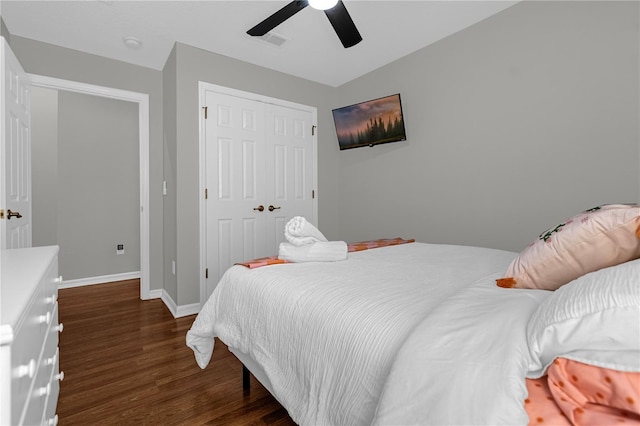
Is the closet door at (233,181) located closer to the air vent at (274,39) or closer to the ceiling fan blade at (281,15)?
the air vent at (274,39)

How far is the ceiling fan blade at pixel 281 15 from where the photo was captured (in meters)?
1.87

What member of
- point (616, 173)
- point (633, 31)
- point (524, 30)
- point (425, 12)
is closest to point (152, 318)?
point (425, 12)

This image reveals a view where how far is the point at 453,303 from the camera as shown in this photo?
0.88m

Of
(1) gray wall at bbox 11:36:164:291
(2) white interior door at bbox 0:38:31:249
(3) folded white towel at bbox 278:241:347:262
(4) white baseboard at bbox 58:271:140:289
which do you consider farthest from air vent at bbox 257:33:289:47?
(4) white baseboard at bbox 58:271:140:289

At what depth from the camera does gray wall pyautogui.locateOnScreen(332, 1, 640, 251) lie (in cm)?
200

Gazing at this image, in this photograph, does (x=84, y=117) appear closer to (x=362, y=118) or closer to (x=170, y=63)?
(x=170, y=63)

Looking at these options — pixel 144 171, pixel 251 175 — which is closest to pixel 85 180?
pixel 144 171

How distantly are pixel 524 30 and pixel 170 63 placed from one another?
3.09 meters

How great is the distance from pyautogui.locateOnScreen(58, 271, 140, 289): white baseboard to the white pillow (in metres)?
4.61

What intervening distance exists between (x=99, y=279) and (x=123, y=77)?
8.07 feet

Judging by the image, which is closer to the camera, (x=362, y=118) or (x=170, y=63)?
(x=170, y=63)

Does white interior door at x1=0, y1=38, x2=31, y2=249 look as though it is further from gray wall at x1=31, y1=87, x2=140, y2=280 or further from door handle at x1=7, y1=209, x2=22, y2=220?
gray wall at x1=31, y1=87, x2=140, y2=280

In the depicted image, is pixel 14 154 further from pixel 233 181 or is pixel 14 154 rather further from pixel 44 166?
pixel 44 166

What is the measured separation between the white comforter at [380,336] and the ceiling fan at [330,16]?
149cm
